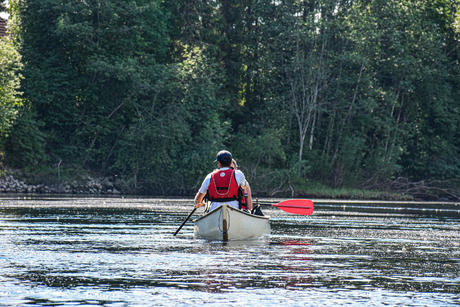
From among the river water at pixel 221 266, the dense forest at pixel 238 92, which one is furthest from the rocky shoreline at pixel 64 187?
the river water at pixel 221 266

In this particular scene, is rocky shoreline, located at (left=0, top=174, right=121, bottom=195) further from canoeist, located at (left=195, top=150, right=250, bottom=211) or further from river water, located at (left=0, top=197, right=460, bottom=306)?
canoeist, located at (left=195, top=150, right=250, bottom=211)

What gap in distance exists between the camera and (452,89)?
63344 millimetres

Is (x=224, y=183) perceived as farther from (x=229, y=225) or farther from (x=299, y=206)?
(x=299, y=206)

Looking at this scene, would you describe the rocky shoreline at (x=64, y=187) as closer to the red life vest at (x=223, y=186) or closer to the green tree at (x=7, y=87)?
the green tree at (x=7, y=87)

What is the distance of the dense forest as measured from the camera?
167 feet

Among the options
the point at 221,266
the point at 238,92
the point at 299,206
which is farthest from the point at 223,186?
the point at 238,92

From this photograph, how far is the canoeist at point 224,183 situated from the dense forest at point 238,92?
2894 cm

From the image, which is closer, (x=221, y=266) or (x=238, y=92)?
(x=221, y=266)

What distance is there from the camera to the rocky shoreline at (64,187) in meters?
45.8

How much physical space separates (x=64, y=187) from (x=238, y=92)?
18626 mm

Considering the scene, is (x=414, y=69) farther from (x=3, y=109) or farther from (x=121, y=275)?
(x=121, y=275)

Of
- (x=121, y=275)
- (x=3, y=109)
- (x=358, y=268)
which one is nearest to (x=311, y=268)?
(x=358, y=268)

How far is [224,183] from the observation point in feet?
57.9

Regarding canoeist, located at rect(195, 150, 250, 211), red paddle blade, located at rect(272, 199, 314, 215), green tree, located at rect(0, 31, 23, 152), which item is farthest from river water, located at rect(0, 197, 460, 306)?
green tree, located at rect(0, 31, 23, 152)
